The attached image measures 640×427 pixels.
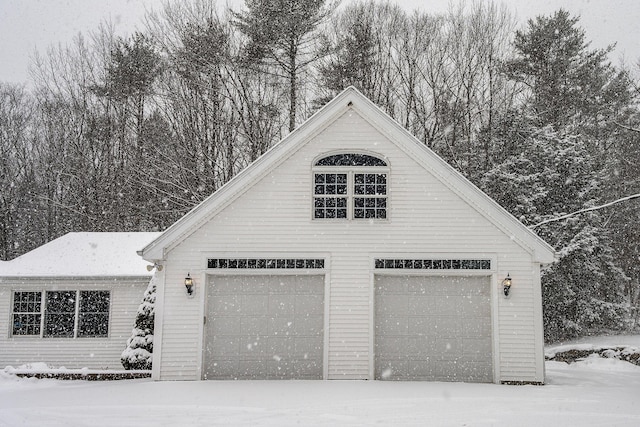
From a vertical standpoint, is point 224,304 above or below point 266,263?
below

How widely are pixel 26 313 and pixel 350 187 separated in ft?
29.4

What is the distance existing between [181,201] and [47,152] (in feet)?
29.9

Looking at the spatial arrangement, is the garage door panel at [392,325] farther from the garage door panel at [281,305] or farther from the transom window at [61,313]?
the transom window at [61,313]

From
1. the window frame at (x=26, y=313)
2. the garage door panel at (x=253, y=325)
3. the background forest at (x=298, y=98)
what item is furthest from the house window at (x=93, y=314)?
the background forest at (x=298, y=98)

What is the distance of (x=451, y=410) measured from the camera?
905cm

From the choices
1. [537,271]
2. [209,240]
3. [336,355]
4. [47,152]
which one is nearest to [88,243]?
A: [209,240]

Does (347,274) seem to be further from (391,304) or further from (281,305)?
(281,305)

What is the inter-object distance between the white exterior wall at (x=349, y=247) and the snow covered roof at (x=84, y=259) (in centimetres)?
363

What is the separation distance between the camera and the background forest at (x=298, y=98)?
80.0 ft

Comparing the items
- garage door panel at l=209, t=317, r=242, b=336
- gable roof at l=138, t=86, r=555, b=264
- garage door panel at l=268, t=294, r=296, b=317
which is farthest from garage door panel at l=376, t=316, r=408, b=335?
garage door panel at l=209, t=317, r=242, b=336

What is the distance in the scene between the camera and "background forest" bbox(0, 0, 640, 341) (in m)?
24.4

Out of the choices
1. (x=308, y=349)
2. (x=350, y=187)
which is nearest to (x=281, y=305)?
(x=308, y=349)

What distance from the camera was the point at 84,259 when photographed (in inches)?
643

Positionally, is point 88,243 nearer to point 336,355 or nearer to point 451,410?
point 336,355
